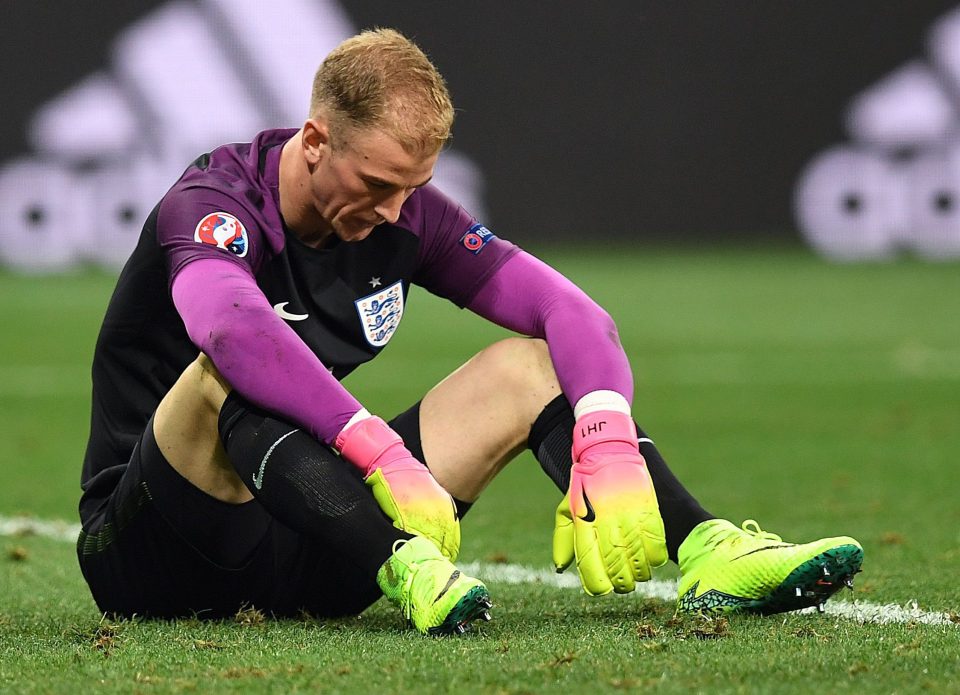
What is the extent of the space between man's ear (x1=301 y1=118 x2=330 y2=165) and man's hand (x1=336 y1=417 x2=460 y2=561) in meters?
0.53

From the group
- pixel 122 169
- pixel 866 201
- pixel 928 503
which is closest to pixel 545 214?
pixel 866 201

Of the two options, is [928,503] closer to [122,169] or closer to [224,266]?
[224,266]

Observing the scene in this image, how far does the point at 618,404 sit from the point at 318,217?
2.19 feet

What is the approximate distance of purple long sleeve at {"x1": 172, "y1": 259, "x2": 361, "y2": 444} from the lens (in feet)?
8.32

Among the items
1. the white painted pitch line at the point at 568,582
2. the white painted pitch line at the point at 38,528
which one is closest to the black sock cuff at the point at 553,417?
the white painted pitch line at the point at 568,582

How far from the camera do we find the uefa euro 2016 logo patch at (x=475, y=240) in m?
3.08

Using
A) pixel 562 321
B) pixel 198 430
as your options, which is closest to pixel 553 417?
pixel 562 321

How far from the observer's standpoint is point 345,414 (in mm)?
2555

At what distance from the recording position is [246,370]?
2533 mm

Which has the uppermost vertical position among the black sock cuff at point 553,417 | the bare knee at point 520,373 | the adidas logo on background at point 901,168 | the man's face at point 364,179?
the man's face at point 364,179

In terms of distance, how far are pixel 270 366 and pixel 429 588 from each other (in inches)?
18.1

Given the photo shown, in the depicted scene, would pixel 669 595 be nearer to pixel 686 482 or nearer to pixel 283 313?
pixel 283 313

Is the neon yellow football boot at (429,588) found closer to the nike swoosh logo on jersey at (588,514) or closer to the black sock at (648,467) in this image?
the nike swoosh logo on jersey at (588,514)

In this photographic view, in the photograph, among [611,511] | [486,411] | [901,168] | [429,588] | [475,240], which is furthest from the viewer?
[901,168]
